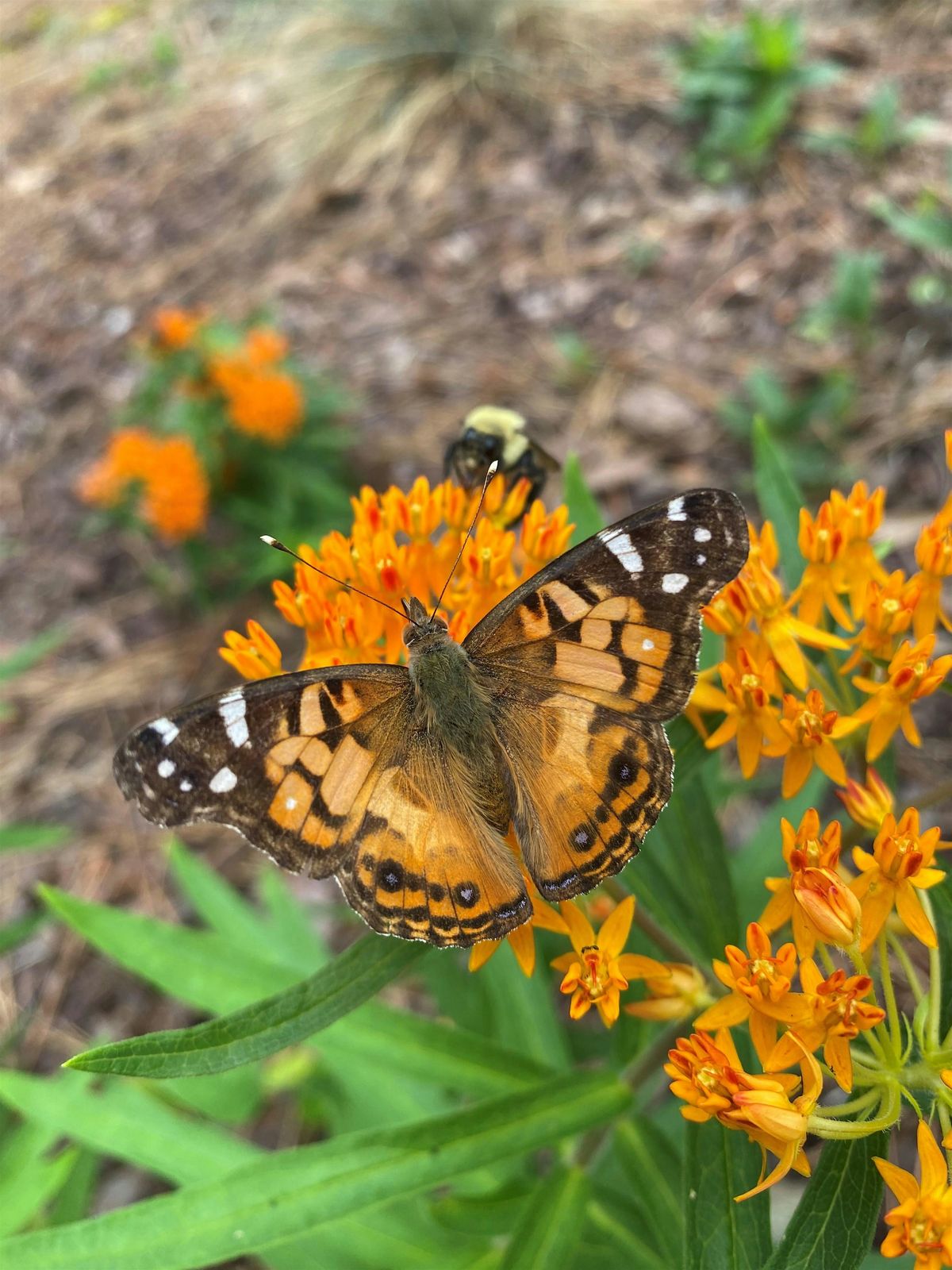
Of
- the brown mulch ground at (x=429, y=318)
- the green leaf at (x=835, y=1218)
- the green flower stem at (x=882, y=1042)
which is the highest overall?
the green flower stem at (x=882, y=1042)

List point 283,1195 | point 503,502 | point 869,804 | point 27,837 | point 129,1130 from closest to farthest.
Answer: point 869,804
point 283,1195
point 503,502
point 129,1130
point 27,837

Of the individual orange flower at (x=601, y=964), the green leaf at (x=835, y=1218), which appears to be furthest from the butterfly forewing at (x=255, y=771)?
the green leaf at (x=835, y=1218)

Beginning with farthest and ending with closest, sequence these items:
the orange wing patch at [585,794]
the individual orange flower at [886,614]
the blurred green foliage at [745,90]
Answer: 1. the blurred green foliage at [745,90]
2. the individual orange flower at [886,614]
3. the orange wing patch at [585,794]

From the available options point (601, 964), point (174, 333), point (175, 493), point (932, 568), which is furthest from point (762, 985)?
point (174, 333)

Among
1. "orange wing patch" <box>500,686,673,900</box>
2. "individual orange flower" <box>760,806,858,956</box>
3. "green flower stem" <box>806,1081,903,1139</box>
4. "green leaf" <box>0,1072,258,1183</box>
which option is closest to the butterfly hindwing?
"orange wing patch" <box>500,686,673,900</box>

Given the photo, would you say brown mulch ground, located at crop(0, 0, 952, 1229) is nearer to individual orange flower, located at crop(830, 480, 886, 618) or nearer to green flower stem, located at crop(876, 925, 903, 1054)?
individual orange flower, located at crop(830, 480, 886, 618)

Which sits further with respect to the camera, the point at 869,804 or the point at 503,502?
the point at 503,502

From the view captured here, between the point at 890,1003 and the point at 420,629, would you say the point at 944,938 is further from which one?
the point at 420,629

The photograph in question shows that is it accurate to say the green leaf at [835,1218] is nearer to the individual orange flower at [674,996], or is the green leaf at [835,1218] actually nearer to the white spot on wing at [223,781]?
the individual orange flower at [674,996]

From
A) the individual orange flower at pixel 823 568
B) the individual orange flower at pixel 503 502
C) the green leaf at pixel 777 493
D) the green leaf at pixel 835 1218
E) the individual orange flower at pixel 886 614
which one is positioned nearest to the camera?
the green leaf at pixel 835 1218
